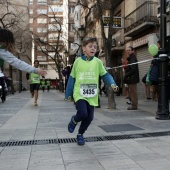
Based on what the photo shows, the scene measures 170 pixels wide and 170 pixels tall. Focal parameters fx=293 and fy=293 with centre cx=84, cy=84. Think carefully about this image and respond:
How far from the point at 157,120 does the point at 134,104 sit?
2.68m

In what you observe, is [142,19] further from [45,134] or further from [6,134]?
[6,134]

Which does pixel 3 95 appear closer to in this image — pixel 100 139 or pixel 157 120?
pixel 157 120

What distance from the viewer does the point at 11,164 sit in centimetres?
377

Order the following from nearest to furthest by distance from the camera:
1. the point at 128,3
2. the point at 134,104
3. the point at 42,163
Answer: the point at 42,163, the point at 134,104, the point at 128,3

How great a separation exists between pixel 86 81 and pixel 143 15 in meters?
12.6

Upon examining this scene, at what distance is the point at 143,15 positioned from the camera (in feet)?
53.2

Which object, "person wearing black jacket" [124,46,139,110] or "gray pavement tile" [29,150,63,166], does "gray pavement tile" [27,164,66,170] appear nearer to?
"gray pavement tile" [29,150,63,166]

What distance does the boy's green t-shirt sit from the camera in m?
4.62

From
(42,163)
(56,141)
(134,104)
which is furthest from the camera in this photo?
(134,104)

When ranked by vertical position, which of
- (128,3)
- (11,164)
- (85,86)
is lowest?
(11,164)

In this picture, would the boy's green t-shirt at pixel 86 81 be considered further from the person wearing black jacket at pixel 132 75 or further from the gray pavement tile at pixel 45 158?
the person wearing black jacket at pixel 132 75

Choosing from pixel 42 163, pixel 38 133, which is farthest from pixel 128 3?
pixel 42 163

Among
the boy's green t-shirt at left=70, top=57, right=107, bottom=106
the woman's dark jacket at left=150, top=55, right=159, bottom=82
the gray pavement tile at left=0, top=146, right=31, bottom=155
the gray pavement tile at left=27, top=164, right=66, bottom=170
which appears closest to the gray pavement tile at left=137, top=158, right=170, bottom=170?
the gray pavement tile at left=27, top=164, right=66, bottom=170

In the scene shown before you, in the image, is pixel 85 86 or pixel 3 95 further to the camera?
pixel 3 95
